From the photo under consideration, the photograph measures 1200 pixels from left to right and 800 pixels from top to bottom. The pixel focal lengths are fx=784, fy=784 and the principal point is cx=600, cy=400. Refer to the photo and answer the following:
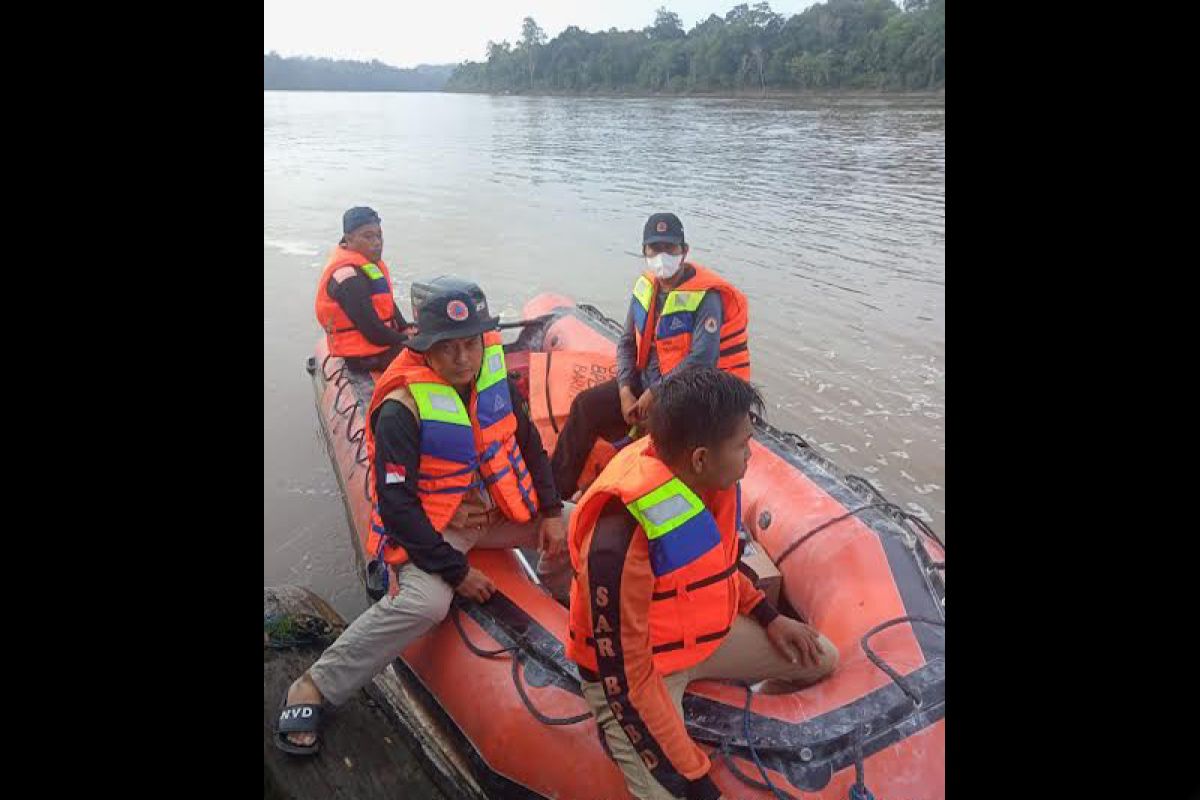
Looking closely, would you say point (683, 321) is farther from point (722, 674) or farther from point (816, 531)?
point (722, 674)

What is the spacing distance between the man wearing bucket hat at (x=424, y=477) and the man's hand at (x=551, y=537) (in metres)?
0.18

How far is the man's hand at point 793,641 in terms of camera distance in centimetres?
194

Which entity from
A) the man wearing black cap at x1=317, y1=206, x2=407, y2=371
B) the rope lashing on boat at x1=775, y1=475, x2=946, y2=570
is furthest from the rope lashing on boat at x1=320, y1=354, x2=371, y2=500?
the rope lashing on boat at x1=775, y1=475, x2=946, y2=570

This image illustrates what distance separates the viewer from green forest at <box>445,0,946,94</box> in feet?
92.1

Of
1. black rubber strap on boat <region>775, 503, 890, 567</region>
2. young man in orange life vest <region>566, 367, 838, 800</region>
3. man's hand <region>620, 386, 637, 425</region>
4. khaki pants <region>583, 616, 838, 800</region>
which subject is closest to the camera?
young man in orange life vest <region>566, 367, 838, 800</region>

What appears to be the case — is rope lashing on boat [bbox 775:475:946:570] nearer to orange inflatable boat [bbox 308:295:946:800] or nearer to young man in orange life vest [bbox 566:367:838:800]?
orange inflatable boat [bbox 308:295:946:800]

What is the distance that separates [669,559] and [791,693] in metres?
0.72

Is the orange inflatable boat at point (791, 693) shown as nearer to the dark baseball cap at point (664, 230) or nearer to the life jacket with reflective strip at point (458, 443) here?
the life jacket with reflective strip at point (458, 443)

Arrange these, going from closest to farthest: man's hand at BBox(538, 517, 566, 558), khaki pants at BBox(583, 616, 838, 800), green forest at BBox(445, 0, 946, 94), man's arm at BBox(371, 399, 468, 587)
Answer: khaki pants at BBox(583, 616, 838, 800) → man's arm at BBox(371, 399, 468, 587) → man's hand at BBox(538, 517, 566, 558) → green forest at BBox(445, 0, 946, 94)

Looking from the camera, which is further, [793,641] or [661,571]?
[793,641]

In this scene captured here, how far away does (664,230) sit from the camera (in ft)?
10.3

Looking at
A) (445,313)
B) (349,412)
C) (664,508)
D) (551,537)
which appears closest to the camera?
(664,508)

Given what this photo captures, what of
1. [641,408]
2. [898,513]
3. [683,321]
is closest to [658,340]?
[683,321]
